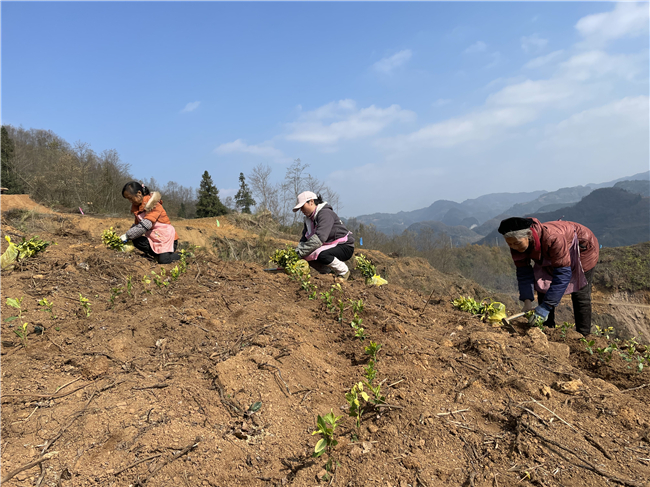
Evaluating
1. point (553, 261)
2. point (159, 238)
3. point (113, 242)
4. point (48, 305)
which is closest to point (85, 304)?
point (48, 305)

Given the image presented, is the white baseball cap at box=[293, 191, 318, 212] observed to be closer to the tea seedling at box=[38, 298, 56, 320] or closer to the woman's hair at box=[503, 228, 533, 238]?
the woman's hair at box=[503, 228, 533, 238]

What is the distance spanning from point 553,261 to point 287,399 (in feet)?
9.46

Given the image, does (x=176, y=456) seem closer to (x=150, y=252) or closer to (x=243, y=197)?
(x=150, y=252)

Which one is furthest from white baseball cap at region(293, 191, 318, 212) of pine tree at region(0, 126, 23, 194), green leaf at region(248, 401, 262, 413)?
pine tree at region(0, 126, 23, 194)

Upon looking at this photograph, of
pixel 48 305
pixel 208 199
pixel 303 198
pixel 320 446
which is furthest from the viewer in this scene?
pixel 208 199

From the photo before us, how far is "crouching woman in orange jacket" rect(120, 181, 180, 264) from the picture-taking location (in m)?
4.61

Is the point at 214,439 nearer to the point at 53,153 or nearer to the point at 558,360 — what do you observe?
the point at 558,360

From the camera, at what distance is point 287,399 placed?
2.02 metres

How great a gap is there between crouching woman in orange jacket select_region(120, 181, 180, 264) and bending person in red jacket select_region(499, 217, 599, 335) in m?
4.29

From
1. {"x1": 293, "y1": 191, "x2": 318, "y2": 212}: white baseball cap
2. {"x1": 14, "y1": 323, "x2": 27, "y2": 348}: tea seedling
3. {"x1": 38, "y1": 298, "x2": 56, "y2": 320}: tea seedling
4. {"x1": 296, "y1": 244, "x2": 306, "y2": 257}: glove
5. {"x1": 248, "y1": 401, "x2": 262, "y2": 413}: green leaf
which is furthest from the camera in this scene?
{"x1": 296, "y1": 244, "x2": 306, "y2": 257}: glove

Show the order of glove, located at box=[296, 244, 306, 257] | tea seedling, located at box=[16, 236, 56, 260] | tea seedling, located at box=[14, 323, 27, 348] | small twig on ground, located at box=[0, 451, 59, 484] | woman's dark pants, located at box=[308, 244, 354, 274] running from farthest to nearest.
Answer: woman's dark pants, located at box=[308, 244, 354, 274]
glove, located at box=[296, 244, 306, 257]
tea seedling, located at box=[16, 236, 56, 260]
tea seedling, located at box=[14, 323, 27, 348]
small twig on ground, located at box=[0, 451, 59, 484]

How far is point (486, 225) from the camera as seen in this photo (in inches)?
3009

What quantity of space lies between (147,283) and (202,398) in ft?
7.17

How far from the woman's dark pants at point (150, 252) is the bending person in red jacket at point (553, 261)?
4245 millimetres
